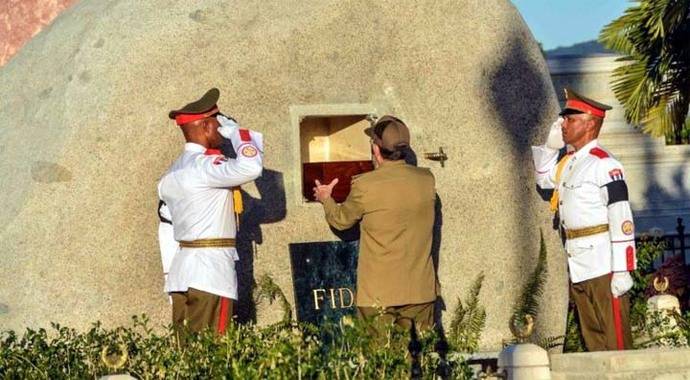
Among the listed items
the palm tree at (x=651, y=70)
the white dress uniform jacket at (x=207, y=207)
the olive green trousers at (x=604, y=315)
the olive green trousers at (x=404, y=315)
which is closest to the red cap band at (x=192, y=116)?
the white dress uniform jacket at (x=207, y=207)

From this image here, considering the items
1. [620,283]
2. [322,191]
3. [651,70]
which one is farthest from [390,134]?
[651,70]

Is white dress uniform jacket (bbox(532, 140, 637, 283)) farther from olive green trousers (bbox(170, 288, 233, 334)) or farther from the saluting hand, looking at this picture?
olive green trousers (bbox(170, 288, 233, 334))

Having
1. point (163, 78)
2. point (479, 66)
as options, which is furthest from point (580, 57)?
point (163, 78)

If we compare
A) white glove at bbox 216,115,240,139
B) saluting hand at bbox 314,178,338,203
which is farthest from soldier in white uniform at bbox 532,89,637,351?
white glove at bbox 216,115,240,139

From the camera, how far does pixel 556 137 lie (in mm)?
11539

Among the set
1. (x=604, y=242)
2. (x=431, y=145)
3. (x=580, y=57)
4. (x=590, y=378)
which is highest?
(x=580, y=57)

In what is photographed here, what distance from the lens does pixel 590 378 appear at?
981 centimetres

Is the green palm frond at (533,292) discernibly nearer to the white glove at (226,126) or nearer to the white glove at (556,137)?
the white glove at (556,137)

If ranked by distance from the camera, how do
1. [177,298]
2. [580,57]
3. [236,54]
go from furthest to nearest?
[580,57]
[236,54]
[177,298]

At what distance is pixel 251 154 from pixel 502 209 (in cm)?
226

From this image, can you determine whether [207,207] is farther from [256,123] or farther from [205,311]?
[256,123]

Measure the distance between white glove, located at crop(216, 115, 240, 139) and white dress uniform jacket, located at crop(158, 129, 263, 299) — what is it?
0.15ft

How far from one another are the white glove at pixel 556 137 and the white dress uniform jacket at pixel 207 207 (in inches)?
82.8

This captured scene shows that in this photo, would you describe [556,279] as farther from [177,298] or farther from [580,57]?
[580,57]
